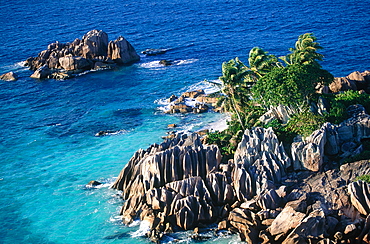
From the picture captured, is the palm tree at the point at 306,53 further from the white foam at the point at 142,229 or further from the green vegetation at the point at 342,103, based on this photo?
the white foam at the point at 142,229

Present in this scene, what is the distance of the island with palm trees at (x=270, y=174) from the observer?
55.0m

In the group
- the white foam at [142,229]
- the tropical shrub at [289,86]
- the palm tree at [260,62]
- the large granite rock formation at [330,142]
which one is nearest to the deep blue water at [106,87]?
the white foam at [142,229]

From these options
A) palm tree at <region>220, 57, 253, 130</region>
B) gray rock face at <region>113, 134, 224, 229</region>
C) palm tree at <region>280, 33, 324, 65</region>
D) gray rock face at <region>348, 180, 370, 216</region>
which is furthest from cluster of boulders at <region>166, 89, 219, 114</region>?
gray rock face at <region>348, 180, 370, 216</region>

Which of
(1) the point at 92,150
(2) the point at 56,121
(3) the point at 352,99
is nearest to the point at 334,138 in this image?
(3) the point at 352,99

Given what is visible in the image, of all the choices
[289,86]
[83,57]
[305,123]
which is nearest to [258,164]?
[305,123]

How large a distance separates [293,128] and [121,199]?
82.3 feet

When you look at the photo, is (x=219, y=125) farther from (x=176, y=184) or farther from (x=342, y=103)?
(x=176, y=184)

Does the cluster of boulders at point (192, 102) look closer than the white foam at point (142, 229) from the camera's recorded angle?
No

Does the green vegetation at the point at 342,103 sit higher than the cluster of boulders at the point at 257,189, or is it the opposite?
the green vegetation at the point at 342,103

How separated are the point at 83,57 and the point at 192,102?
3943cm

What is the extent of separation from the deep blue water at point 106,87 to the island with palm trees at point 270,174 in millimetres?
4027

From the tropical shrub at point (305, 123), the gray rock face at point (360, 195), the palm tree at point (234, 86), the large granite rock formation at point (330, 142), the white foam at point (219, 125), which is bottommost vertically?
the gray rock face at point (360, 195)

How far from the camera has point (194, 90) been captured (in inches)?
4065

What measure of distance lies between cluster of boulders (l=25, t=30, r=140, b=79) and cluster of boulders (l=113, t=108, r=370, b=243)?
6010cm
